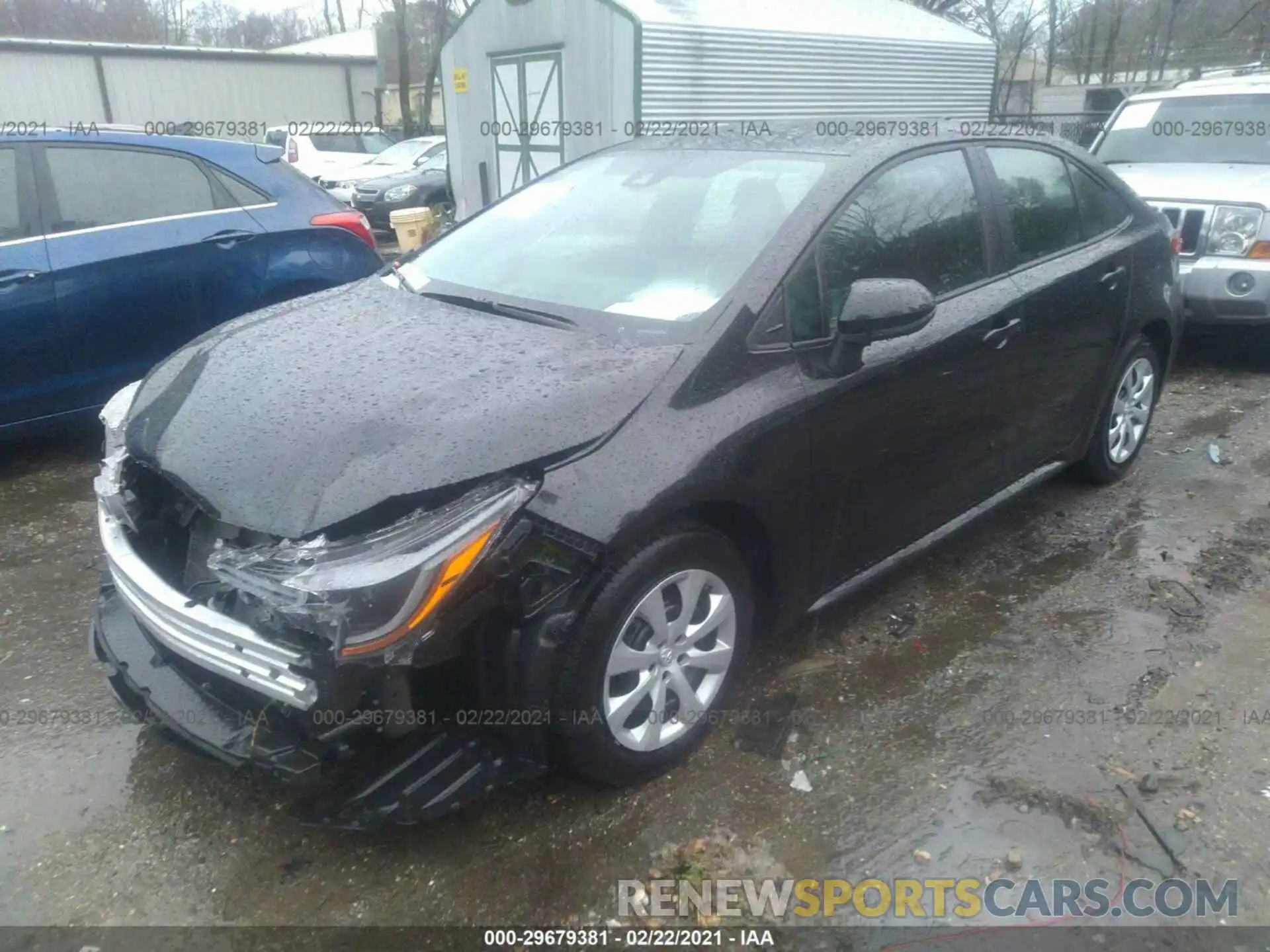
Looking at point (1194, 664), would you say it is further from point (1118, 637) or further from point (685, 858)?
point (685, 858)

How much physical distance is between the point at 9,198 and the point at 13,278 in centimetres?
42

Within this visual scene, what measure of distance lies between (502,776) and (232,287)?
12.0ft

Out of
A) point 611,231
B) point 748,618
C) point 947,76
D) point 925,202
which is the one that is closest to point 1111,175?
point 925,202

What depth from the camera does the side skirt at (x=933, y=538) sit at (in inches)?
122

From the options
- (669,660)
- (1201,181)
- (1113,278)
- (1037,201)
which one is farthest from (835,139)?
(1201,181)

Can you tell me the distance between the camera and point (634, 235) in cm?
313

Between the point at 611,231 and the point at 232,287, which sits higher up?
the point at 611,231

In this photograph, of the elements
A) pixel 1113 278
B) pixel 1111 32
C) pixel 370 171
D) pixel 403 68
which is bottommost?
pixel 370 171

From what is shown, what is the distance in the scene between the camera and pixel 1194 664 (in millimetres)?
3252

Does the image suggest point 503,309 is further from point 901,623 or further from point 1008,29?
point 1008,29

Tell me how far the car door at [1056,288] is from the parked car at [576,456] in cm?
3

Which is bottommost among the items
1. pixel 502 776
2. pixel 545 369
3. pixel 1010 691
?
pixel 1010 691

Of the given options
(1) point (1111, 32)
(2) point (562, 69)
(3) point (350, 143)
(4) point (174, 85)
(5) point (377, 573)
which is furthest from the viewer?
(1) point (1111, 32)

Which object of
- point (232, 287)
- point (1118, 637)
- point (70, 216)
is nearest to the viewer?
point (1118, 637)
